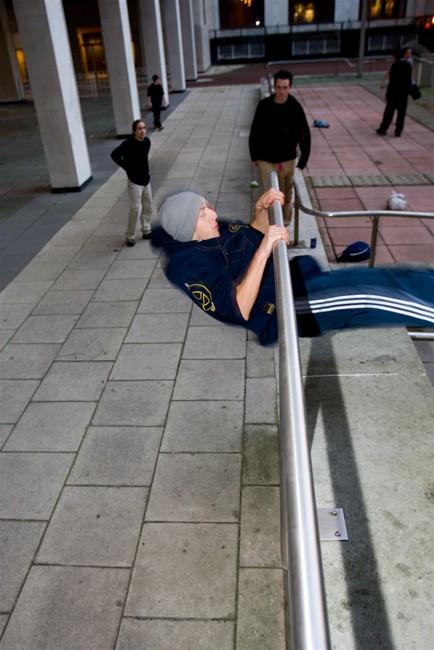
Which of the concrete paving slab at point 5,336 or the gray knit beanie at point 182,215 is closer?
the gray knit beanie at point 182,215

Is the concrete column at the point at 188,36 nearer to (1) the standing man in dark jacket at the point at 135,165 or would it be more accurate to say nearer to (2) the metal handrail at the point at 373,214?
(1) the standing man in dark jacket at the point at 135,165

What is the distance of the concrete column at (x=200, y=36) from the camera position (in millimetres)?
30766

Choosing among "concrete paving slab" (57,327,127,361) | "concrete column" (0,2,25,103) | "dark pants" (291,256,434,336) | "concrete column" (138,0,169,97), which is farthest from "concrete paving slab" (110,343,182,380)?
"concrete column" (0,2,25,103)

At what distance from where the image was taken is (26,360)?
472 cm

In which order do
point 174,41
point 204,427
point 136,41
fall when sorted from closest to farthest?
point 204,427
point 174,41
point 136,41

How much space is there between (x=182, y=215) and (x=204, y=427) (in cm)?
163

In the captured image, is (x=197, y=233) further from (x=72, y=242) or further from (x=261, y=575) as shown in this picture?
(x=72, y=242)

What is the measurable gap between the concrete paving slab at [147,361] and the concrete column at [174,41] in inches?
864

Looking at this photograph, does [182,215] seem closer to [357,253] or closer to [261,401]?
[261,401]

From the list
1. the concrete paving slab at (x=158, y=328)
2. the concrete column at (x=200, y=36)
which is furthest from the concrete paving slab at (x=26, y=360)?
the concrete column at (x=200, y=36)

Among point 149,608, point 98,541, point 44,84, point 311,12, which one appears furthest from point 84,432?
point 311,12

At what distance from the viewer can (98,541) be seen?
2916 mm

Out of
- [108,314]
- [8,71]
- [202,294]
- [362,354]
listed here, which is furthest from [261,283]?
[8,71]

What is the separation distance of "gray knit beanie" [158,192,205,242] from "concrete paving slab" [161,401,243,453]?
149 centimetres
